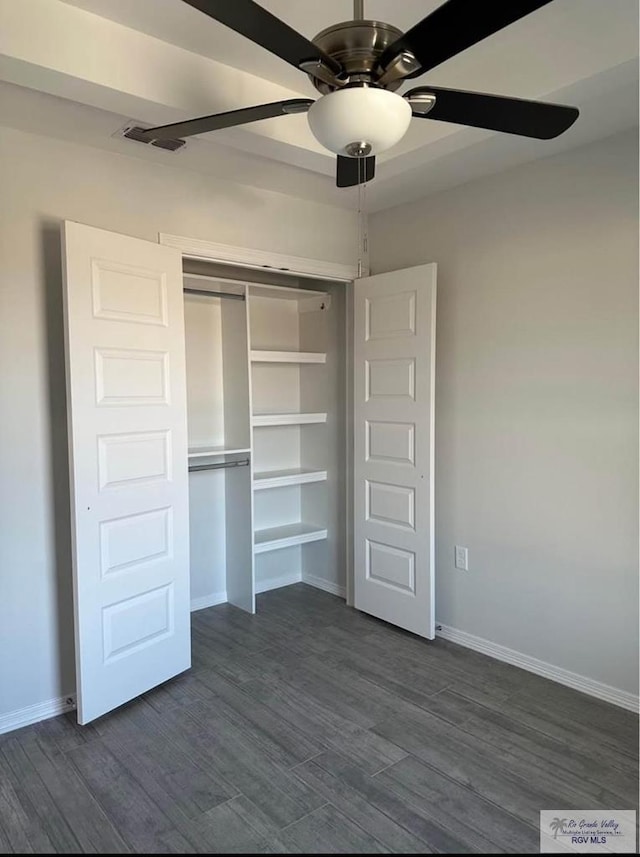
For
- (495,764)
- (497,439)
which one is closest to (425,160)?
(497,439)

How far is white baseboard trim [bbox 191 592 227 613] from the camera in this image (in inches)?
156

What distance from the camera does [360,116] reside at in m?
1.46

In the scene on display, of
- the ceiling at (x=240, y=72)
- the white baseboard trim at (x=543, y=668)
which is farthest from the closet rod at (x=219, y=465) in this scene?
the ceiling at (x=240, y=72)

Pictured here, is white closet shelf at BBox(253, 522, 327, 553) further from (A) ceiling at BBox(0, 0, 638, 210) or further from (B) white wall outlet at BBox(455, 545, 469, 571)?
(A) ceiling at BBox(0, 0, 638, 210)

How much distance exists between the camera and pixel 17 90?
226 cm

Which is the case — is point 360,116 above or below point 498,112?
below

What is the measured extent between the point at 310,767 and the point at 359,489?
179cm

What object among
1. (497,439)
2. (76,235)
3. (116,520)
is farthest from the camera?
(497,439)

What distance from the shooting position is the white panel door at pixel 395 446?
3.38 meters

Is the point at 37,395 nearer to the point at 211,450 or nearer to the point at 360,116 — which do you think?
the point at 211,450

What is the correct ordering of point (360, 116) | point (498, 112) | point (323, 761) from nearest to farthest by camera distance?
point (360, 116), point (498, 112), point (323, 761)

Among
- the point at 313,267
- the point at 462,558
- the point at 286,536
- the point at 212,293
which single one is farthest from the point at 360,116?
the point at 286,536

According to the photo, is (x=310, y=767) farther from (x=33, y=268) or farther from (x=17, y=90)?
(x=17, y=90)

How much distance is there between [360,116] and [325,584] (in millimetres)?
3521
